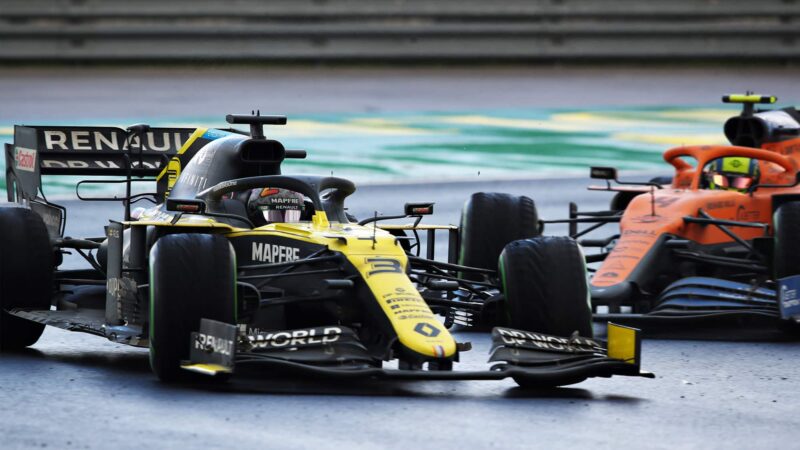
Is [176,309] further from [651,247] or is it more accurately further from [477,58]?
[477,58]

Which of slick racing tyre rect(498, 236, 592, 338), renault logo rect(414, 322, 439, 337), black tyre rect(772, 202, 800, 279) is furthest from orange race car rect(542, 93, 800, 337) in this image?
renault logo rect(414, 322, 439, 337)

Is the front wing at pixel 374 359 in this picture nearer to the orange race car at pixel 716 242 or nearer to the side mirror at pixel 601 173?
the orange race car at pixel 716 242

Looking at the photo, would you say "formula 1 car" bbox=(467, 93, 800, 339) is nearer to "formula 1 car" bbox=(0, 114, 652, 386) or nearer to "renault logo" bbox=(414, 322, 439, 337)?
"formula 1 car" bbox=(0, 114, 652, 386)

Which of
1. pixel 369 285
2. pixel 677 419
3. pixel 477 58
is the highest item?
pixel 477 58

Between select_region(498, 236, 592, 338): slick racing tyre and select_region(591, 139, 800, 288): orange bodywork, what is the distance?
2.62 m

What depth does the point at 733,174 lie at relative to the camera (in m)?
13.5

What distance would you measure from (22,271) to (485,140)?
15.5m

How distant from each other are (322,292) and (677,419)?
6.68 ft

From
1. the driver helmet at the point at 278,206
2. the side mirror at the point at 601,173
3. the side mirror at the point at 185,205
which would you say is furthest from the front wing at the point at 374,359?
the side mirror at the point at 601,173

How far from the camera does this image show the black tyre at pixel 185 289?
864cm

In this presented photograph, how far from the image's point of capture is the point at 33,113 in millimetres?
25406

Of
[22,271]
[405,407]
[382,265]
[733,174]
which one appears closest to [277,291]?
[382,265]

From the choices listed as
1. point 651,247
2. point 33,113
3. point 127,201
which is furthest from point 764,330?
point 33,113

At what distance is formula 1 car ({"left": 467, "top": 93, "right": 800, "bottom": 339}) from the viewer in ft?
37.8
